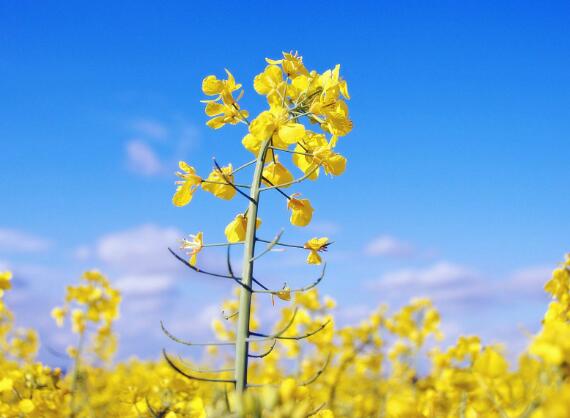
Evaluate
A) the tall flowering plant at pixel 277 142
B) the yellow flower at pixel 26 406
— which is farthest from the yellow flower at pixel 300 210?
the yellow flower at pixel 26 406

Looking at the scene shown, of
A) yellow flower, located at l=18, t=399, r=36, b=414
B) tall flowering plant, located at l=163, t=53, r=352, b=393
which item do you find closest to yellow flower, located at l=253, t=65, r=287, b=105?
tall flowering plant, located at l=163, t=53, r=352, b=393

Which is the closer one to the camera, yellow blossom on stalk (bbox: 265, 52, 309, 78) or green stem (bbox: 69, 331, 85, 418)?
yellow blossom on stalk (bbox: 265, 52, 309, 78)

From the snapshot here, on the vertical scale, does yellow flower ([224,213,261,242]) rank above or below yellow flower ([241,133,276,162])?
below

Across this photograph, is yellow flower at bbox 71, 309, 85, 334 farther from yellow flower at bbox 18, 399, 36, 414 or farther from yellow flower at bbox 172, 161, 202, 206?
yellow flower at bbox 172, 161, 202, 206

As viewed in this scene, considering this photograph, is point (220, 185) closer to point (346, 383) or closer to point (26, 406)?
point (26, 406)

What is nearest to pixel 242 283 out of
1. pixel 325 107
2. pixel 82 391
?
pixel 325 107

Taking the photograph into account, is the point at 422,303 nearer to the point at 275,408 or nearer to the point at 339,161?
the point at 339,161

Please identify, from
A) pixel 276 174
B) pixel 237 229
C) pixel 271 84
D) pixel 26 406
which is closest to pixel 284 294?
pixel 237 229

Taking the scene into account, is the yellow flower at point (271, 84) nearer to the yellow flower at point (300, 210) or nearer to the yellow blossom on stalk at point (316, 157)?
the yellow blossom on stalk at point (316, 157)
